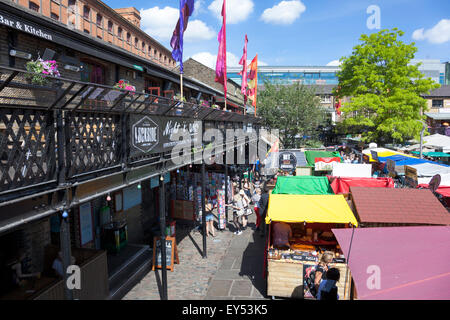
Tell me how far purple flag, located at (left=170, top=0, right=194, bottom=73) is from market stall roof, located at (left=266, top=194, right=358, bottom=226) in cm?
502

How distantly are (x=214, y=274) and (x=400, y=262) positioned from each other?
5.42 metres

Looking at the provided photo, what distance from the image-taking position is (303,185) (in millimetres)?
11586

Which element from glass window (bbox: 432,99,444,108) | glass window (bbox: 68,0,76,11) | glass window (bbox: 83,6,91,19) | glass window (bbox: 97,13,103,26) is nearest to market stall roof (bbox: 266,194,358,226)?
glass window (bbox: 68,0,76,11)

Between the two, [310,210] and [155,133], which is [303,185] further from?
[155,133]

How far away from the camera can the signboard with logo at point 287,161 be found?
19016 mm

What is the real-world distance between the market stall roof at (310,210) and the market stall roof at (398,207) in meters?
0.56

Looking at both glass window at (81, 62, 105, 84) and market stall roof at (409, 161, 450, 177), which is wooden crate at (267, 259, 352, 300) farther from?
market stall roof at (409, 161, 450, 177)

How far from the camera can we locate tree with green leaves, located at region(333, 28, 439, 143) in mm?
27906

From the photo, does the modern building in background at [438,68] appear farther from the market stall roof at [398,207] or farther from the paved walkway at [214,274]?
the paved walkway at [214,274]

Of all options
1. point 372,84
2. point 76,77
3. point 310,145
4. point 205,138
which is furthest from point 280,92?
point 76,77

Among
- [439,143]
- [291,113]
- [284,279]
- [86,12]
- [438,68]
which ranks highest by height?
[438,68]

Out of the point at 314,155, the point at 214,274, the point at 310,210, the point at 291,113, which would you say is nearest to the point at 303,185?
the point at 310,210

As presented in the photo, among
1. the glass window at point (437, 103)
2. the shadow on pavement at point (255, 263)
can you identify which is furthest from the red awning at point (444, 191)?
the glass window at point (437, 103)
